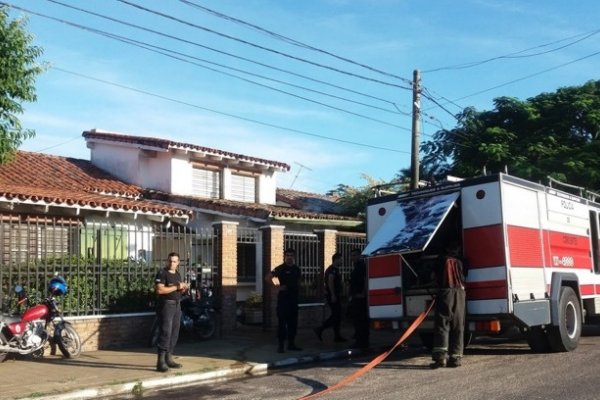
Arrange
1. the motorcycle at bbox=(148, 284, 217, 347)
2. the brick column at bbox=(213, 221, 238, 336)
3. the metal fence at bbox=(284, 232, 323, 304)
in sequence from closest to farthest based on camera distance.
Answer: the motorcycle at bbox=(148, 284, 217, 347), the brick column at bbox=(213, 221, 238, 336), the metal fence at bbox=(284, 232, 323, 304)

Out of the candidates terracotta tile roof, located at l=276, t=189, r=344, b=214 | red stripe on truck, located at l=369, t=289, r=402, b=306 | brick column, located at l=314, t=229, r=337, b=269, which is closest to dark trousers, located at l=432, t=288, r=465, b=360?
red stripe on truck, located at l=369, t=289, r=402, b=306

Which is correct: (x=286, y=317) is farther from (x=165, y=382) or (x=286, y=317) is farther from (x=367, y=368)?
(x=165, y=382)

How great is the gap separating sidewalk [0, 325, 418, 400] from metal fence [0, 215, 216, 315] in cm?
99

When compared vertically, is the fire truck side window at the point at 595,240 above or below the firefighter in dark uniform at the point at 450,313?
above

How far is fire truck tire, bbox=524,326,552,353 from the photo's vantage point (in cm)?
1115

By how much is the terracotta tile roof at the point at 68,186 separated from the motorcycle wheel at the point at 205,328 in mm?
3940

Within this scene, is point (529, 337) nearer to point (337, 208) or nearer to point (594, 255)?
point (594, 255)

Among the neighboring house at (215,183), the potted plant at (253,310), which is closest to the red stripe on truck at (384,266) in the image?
the potted plant at (253,310)

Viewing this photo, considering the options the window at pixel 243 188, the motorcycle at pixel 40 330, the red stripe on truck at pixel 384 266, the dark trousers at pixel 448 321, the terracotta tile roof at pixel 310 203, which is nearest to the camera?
the dark trousers at pixel 448 321

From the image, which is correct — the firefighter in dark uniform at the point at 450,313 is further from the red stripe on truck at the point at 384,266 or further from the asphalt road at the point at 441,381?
the red stripe on truck at the point at 384,266

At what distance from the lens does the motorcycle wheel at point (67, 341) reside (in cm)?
1115

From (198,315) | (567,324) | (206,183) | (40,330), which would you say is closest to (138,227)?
(198,315)

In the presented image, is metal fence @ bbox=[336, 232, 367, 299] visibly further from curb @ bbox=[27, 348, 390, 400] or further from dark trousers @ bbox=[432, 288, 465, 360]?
dark trousers @ bbox=[432, 288, 465, 360]

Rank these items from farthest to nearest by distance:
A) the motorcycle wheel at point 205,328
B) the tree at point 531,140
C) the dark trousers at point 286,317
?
1. the tree at point 531,140
2. the motorcycle wheel at point 205,328
3. the dark trousers at point 286,317
